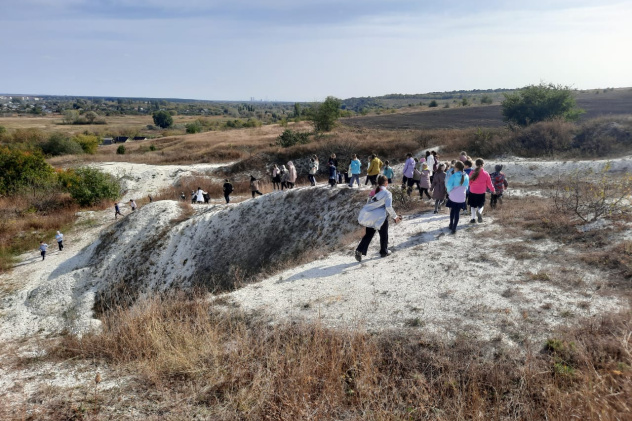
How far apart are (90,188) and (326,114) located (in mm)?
32122

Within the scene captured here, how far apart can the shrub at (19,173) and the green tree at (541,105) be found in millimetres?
41698

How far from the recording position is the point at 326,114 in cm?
5050

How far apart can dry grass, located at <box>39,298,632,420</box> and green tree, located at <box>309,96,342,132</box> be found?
155 feet

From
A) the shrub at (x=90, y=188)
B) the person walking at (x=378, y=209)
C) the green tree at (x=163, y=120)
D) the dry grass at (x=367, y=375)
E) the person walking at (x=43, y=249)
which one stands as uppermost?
the green tree at (x=163, y=120)

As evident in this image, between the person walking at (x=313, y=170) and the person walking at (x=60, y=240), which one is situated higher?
the person walking at (x=313, y=170)

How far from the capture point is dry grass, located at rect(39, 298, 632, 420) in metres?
3.83

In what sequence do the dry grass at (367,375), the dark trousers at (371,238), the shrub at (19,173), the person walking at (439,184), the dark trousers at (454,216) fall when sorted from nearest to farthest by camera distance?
the dry grass at (367,375)
the dark trousers at (371,238)
the dark trousers at (454,216)
the person walking at (439,184)
the shrub at (19,173)

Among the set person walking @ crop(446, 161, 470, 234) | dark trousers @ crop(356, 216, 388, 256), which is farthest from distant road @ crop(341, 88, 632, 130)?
dark trousers @ crop(356, 216, 388, 256)

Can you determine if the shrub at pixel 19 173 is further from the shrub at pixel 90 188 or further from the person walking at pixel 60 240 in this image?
the person walking at pixel 60 240

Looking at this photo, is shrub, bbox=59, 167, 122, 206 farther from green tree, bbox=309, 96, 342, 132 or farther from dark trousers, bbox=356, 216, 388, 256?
green tree, bbox=309, 96, 342, 132

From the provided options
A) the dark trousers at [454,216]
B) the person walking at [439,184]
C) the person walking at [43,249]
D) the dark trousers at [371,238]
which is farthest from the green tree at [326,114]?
the dark trousers at [371,238]

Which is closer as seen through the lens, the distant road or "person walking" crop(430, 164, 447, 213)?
"person walking" crop(430, 164, 447, 213)

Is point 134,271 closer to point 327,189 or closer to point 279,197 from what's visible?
point 279,197

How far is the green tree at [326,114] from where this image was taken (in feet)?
166
